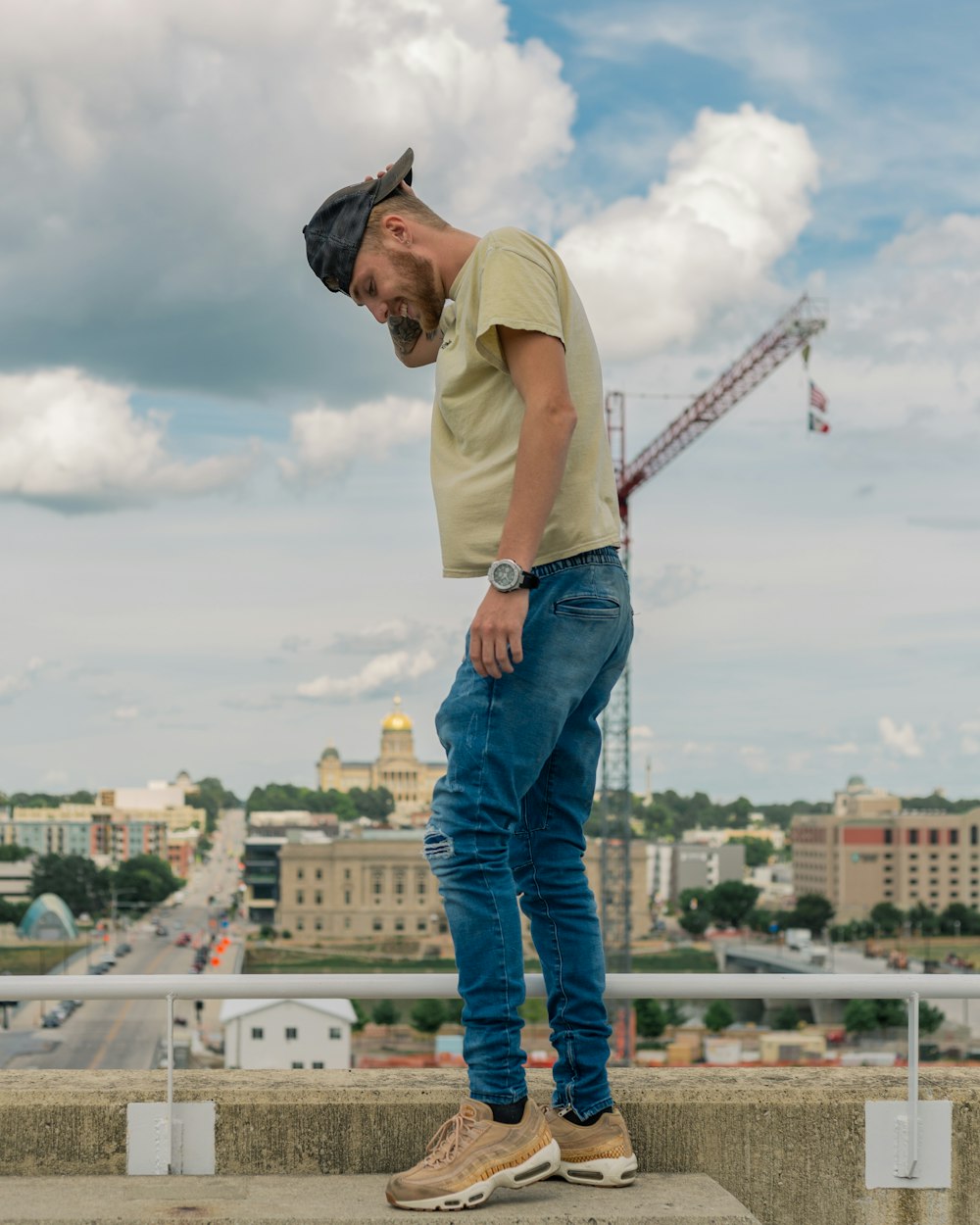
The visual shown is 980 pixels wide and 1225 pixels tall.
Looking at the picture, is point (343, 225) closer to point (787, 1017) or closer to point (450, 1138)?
point (450, 1138)

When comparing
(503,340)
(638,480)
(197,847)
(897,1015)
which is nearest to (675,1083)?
(503,340)

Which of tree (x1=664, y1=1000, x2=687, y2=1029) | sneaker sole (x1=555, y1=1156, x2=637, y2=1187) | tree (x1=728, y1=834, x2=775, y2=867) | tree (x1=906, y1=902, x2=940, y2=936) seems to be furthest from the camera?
tree (x1=728, y1=834, x2=775, y2=867)

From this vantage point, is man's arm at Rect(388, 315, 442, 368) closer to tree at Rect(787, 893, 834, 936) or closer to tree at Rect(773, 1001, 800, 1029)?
tree at Rect(773, 1001, 800, 1029)

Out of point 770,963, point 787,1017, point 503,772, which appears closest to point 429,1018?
point 787,1017

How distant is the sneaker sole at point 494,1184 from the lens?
191 cm

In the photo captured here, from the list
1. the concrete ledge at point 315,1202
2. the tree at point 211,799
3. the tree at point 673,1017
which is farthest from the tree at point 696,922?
the concrete ledge at point 315,1202

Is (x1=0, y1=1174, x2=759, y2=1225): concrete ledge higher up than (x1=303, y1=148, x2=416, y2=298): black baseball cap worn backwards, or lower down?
lower down

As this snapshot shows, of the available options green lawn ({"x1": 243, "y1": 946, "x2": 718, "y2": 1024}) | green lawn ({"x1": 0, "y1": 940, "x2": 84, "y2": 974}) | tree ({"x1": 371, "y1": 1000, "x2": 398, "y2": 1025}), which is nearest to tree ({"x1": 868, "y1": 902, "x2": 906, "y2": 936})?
green lawn ({"x1": 243, "y1": 946, "x2": 718, "y2": 1024})

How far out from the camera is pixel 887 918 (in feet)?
315

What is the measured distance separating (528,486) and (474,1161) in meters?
0.88

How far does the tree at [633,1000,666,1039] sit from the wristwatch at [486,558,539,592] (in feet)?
196

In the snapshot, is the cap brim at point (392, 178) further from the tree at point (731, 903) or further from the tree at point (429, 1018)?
the tree at point (731, 903)

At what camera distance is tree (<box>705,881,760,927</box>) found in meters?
94.6

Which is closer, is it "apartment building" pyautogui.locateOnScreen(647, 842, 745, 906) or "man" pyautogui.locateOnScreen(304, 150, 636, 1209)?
"man" pyautogui.locateOnScreen(304, 150, 636, 1209)
